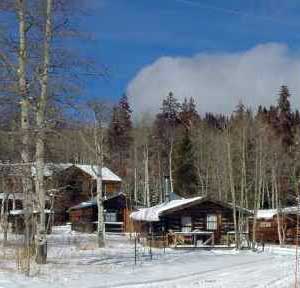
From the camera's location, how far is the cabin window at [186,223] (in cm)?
5100

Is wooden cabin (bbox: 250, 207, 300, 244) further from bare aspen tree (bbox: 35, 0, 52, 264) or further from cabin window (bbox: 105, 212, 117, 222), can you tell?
bare aspen tree (bbox: 35, 0, 52, 264)

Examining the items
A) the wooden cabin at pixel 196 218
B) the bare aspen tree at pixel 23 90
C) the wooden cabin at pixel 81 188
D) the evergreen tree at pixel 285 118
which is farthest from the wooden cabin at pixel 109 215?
the bare aspen tree at pixel 23 90

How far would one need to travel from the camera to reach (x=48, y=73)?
23.8 metres

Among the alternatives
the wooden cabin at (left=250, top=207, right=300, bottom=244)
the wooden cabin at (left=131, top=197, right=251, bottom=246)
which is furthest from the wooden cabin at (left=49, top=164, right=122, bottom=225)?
the wooden cabin at (left=131, top=197, right=251, bottom=246)

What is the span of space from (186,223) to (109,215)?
760 inches

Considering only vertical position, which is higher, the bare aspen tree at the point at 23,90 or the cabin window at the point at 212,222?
the bare aspen tree at the point at 23,90

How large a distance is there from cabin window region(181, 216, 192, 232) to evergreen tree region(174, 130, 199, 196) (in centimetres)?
3235

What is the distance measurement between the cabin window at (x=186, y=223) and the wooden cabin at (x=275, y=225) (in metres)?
12.1

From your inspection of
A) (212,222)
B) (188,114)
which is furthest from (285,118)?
(212,222)

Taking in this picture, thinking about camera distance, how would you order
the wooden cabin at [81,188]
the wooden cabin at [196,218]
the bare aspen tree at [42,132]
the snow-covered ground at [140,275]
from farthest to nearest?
the wooden cabin at [81,188]
the wooden cabin at [196,218]
the bare aspen tree at [42,132]
the snow-covered ground at [140,275]

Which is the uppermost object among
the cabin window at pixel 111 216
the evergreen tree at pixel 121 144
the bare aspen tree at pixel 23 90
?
the evergreen tree at pixel 121 144

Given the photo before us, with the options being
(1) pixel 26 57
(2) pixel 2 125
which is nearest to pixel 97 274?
(2) pixel 2 125

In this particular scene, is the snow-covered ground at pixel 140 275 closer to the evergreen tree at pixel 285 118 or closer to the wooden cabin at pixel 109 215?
the wooden cabin at pixel 109 215

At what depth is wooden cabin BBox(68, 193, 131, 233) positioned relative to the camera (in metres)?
67.6
